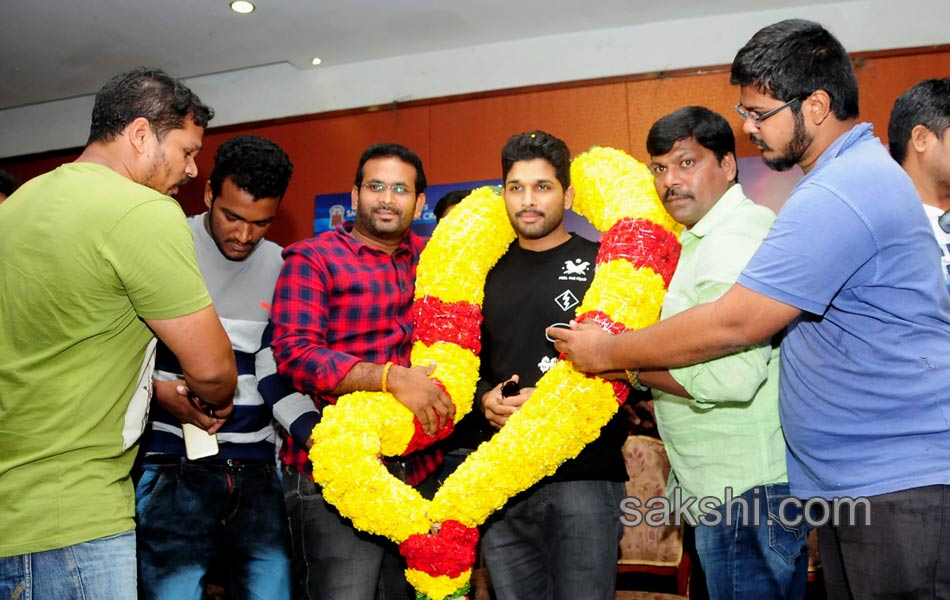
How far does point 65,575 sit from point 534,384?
1580 mm

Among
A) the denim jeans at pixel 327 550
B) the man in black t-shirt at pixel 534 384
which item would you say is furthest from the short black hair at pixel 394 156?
the denim jeans at pixel 327 550

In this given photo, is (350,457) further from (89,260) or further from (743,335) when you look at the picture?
(743,335)

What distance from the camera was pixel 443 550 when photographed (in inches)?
95.3

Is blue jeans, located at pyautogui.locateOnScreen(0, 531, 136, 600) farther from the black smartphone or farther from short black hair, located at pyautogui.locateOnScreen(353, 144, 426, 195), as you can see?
short black hair, located at pyautogui.locateOnScreen(353, 144, 426, 195)

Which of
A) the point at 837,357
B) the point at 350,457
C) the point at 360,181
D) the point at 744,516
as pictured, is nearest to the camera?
the point at 837,357

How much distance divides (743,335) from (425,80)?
5063 mm

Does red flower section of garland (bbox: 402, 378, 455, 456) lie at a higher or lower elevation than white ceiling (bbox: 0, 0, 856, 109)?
lower

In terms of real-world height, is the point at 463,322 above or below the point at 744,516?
above

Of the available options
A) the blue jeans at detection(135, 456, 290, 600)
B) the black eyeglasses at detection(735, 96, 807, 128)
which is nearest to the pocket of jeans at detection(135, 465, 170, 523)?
the blue jeans at detection(135, 456, 290, 600)

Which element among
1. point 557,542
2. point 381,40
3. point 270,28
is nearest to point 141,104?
point 557,542

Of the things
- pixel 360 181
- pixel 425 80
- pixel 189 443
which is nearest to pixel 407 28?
pixel 425 80

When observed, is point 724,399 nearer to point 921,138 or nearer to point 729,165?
point 729,165

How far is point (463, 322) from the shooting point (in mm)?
2793

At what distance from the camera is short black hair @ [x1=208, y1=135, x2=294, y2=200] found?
3043 mm
